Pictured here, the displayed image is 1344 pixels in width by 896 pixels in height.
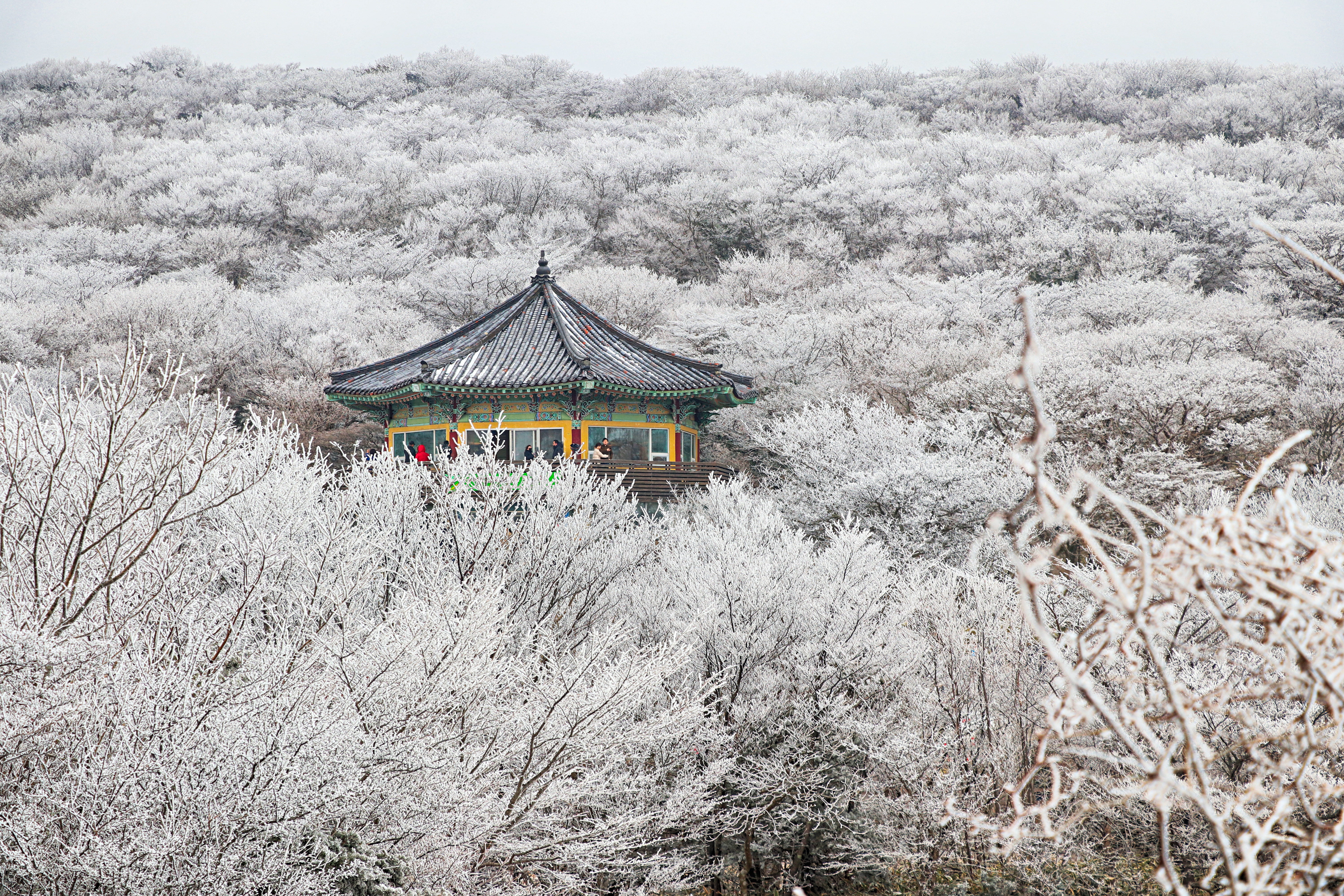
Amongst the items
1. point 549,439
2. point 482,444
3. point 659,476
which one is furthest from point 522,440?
point 659,476

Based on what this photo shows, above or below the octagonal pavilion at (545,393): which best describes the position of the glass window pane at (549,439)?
below

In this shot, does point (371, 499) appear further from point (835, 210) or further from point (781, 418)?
point (835, 210)

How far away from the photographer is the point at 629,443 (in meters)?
20.5

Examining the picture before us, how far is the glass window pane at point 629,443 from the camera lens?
20.3m

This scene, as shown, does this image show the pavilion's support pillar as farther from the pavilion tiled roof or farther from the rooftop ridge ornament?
the rooftop ridge ornament

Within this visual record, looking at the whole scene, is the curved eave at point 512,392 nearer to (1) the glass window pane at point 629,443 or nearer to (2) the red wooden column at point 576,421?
(2) the red wooden column at point 576,421

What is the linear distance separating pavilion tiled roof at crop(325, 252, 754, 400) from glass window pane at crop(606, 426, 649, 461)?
1.09 metres

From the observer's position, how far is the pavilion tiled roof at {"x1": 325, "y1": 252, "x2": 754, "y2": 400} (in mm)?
19609

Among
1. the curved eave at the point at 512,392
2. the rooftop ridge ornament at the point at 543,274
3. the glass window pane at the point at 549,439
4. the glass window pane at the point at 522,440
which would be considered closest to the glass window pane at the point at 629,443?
the curved eave at the point at 512,392

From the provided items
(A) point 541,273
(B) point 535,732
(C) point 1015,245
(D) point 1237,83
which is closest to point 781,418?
(A) point 541,273

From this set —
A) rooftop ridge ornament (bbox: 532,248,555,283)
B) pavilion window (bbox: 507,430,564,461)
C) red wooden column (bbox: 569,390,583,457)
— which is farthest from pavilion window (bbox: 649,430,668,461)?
rooftop ridge ornament (bbox: 532,248,555,283)

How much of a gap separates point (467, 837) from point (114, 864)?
7.74ft

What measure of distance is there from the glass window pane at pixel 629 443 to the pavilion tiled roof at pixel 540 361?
109 cm

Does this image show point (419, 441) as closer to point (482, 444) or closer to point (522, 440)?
point (522, 440)
